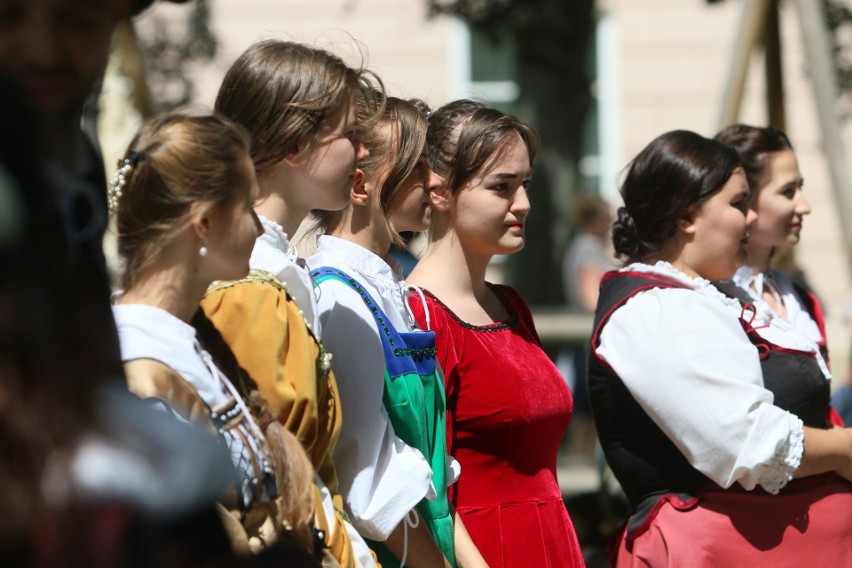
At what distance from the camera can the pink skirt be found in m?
3.15

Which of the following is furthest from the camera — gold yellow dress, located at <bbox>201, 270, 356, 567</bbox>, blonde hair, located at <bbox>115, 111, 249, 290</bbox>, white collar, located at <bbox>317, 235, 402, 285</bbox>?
white collar, located at <bbox>317, 235, 402, 285</bbox>

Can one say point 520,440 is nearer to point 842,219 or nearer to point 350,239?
point 350,239

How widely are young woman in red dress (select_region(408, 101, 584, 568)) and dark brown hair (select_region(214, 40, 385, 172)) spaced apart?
622 mm

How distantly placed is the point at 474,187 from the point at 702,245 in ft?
2.22

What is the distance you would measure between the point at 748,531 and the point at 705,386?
384mm

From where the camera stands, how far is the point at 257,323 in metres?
2.29

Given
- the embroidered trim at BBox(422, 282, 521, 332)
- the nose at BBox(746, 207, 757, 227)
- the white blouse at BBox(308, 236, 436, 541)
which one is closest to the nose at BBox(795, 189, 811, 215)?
the nose at BBox(746, 207, 757, 227)

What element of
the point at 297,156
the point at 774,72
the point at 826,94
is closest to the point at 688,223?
the point at 297,156

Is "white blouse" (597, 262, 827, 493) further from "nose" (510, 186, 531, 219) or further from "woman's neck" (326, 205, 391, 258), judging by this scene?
"woman's neck" (326, 205, 391, 258)

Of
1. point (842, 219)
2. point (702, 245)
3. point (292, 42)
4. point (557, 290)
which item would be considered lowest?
point (557, 290)

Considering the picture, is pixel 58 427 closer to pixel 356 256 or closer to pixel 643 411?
pixel 356 256

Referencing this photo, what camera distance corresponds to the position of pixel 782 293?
4055 mm

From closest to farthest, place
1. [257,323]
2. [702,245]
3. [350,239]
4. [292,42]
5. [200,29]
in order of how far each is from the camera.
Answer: [257,323] < [292,42] < [350,239] < [702,245] < [200,29]

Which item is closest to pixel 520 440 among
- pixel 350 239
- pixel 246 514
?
pixel 350 239
